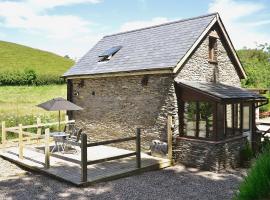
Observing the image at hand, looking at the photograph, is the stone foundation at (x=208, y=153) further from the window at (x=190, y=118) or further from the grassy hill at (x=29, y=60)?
the grassy hill at (x=29, y=60)

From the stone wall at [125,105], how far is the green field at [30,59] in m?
41.1

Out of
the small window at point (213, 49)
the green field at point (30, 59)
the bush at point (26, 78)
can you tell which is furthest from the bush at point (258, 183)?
the green field at point (30, 59)

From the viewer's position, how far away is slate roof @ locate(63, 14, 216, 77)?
15.0 m

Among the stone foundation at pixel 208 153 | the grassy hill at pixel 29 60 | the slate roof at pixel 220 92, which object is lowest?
the stone foundation at pixel 208 153

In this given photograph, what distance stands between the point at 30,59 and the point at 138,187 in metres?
61.2

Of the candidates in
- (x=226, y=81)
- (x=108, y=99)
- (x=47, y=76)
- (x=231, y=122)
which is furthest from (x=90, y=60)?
(x=47, y=76)

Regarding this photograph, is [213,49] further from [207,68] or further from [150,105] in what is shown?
[150,105]

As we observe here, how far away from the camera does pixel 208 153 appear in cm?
1327

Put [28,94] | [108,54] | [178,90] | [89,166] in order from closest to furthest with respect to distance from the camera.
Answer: [89,166]
[178,90]
[108,54]
[28,94]

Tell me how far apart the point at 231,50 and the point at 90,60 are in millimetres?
7946

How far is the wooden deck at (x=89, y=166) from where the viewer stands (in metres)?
11.7

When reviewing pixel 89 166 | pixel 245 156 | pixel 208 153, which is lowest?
pixel 89 166

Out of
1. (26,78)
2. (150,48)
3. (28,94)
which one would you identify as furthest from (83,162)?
(26,78)

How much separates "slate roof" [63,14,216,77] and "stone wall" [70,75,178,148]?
0.57m
